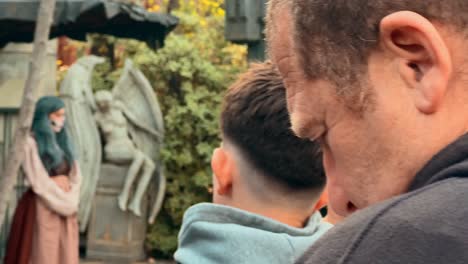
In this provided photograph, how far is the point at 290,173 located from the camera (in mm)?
2127

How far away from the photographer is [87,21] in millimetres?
7734

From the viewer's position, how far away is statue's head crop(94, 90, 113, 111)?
34.4ft

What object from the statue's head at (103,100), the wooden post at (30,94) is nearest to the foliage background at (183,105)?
the statue's head at (103,100)

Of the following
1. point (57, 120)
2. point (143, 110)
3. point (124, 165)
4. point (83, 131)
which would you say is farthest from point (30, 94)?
point (143, 110)

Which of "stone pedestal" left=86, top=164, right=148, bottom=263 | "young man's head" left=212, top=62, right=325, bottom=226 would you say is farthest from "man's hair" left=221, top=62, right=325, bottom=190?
"stone pedestal" left=86, top=164, right=148, bottom=263

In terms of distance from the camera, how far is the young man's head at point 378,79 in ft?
2.67

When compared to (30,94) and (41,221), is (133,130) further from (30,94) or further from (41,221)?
(30,94)

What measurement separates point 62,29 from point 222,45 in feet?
16.5

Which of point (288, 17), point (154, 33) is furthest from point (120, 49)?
point (288, 17)

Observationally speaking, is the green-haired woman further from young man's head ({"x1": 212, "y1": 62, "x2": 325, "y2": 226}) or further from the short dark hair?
the short dark hair

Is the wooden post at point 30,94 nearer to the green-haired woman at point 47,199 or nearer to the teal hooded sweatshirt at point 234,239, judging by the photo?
the green-haired woman at point 47,199

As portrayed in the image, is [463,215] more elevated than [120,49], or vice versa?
[463,215]

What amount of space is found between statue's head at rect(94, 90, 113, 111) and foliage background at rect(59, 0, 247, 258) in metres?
0.76

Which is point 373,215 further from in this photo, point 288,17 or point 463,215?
point 288,17
